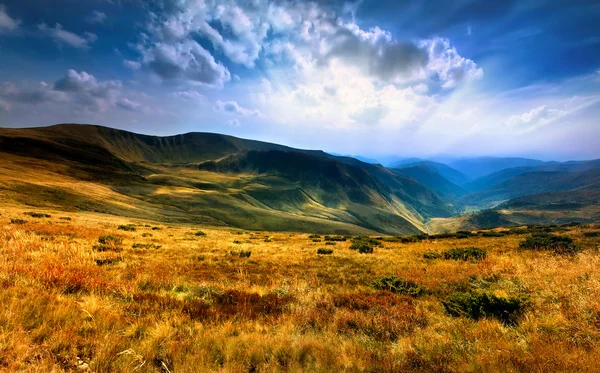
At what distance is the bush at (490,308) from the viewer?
7.06 m

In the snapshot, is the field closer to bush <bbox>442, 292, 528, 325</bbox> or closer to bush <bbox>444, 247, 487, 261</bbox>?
bush <bbox>442, 292, 528, 325</bbox>

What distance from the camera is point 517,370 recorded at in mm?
4352

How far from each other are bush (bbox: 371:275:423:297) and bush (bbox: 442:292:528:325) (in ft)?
6.03

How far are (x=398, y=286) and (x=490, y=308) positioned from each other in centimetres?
328

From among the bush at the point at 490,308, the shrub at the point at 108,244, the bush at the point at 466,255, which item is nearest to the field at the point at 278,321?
the bush at the point at 490,308

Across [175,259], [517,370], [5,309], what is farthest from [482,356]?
[175,259]

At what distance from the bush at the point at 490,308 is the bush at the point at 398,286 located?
1838mm

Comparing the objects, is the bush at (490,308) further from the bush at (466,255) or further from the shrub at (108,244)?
the shrub at (108,244)

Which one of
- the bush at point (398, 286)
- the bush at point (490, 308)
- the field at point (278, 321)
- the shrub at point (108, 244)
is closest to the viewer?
the field at point (278, 321)

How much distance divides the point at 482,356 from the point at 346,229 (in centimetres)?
16167

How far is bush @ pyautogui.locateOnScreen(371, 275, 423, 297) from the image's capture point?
9.65 m

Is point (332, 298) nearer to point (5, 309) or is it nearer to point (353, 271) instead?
point (353, 271)

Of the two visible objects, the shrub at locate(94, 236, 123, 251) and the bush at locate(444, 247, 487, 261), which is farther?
the bush at locate(444, 247, 487, 261)

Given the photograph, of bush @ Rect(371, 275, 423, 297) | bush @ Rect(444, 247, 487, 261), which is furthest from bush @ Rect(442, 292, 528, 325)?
bush @ Rect(444, 247, 487, 261)
